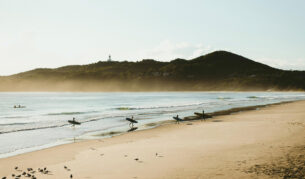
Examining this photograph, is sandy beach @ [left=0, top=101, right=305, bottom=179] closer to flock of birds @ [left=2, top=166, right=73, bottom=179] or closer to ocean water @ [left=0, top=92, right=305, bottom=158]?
flock of birds @ [left=2, top=166, right=73, bottom=179]

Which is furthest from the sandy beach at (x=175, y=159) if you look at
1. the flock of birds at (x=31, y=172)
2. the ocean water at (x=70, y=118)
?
the ocean water at (x=70, y=118)

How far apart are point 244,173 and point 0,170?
8504 mm

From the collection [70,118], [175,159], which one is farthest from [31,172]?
[70,118]

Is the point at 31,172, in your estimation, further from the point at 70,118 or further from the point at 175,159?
the point at 70,118

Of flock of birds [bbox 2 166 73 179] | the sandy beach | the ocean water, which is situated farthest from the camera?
the ocean water

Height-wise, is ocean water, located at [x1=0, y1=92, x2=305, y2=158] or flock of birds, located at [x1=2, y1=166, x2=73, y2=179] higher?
flock of birds, located at [x1=2, y1=166, x2=73, y2=179]

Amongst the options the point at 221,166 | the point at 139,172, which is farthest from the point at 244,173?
the point at 139,172

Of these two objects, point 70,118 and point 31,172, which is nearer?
point 31,172

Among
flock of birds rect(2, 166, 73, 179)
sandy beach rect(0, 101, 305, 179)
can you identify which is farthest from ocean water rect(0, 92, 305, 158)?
flock of birds rect(2, 166, 73, 179)

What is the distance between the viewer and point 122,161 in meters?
11.3

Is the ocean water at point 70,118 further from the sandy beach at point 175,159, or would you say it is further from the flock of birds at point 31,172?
the flock of birds at point 31,172

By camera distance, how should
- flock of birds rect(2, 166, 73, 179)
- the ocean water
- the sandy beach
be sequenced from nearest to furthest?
the sandy beach, flock of birds rect(2, 166, 73, 179), the ocean water

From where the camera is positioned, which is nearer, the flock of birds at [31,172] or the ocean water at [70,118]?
the flock of birds at [31,172]

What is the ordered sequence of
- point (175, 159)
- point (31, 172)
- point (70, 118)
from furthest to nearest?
point (70, 118)
point (175, 159)
point (31, 172)
